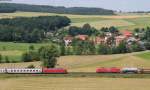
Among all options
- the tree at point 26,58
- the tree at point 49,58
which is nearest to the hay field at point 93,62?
the tree at point 49,58

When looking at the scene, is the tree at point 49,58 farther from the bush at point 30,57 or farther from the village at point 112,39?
the village at point 112,39

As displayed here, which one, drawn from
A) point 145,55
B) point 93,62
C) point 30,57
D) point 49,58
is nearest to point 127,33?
point 145,55

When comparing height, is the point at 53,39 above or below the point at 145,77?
below

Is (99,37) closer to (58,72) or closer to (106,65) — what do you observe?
(106,65)
